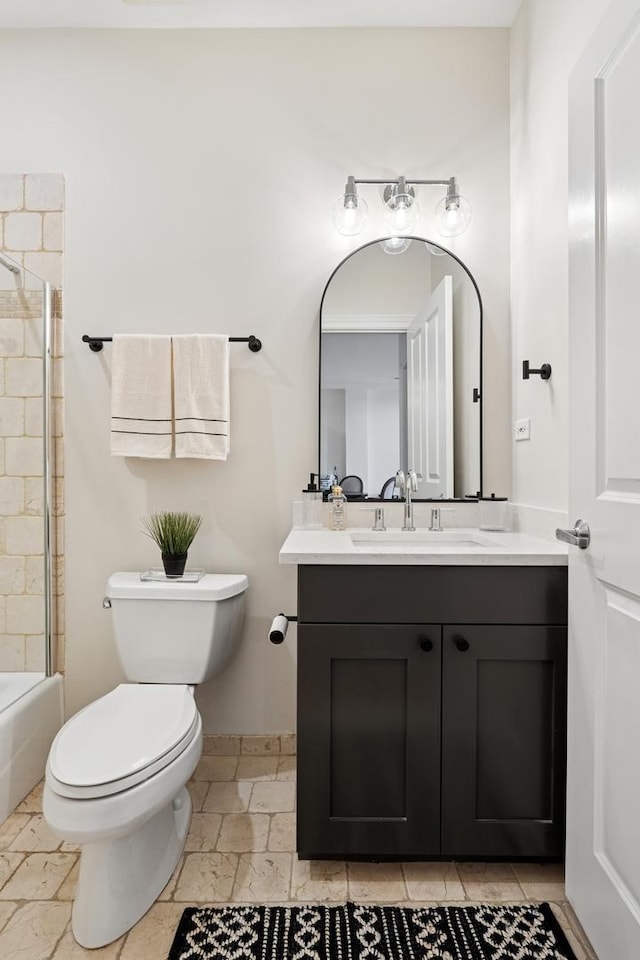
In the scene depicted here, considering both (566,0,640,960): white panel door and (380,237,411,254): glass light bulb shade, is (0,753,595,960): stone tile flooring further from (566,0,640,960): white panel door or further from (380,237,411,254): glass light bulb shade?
(380,237,411,254): glass light bulb shade

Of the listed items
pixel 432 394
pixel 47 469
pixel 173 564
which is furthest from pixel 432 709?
pixel 47 469

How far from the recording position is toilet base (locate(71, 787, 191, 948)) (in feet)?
4.09

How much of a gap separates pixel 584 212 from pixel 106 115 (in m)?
1.72

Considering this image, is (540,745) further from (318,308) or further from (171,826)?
(318,308)

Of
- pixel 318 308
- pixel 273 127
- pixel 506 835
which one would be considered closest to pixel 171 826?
pixel 506 835

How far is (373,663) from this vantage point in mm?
1400

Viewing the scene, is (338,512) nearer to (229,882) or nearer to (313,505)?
(313,505)

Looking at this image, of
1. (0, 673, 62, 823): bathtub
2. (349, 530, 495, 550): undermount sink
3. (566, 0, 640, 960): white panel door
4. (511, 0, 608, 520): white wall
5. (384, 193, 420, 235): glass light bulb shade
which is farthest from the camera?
(384, 193, 420, 235): glass light bulb shade

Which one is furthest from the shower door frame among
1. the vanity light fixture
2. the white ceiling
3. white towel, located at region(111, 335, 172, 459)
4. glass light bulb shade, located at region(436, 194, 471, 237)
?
glass light bulb shade, located at region(436, 194, 471, 237)

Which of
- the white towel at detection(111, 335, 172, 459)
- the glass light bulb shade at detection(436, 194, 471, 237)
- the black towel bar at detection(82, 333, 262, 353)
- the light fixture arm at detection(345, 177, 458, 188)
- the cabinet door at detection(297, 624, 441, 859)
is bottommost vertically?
the cabinet door at detection(297, 624, 441, 859)

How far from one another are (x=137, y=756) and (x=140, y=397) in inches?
44.7

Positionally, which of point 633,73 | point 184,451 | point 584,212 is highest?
point 633,73

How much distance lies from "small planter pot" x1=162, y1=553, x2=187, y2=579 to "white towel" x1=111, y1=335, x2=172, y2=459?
339mm

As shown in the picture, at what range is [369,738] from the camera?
4.57 feet
